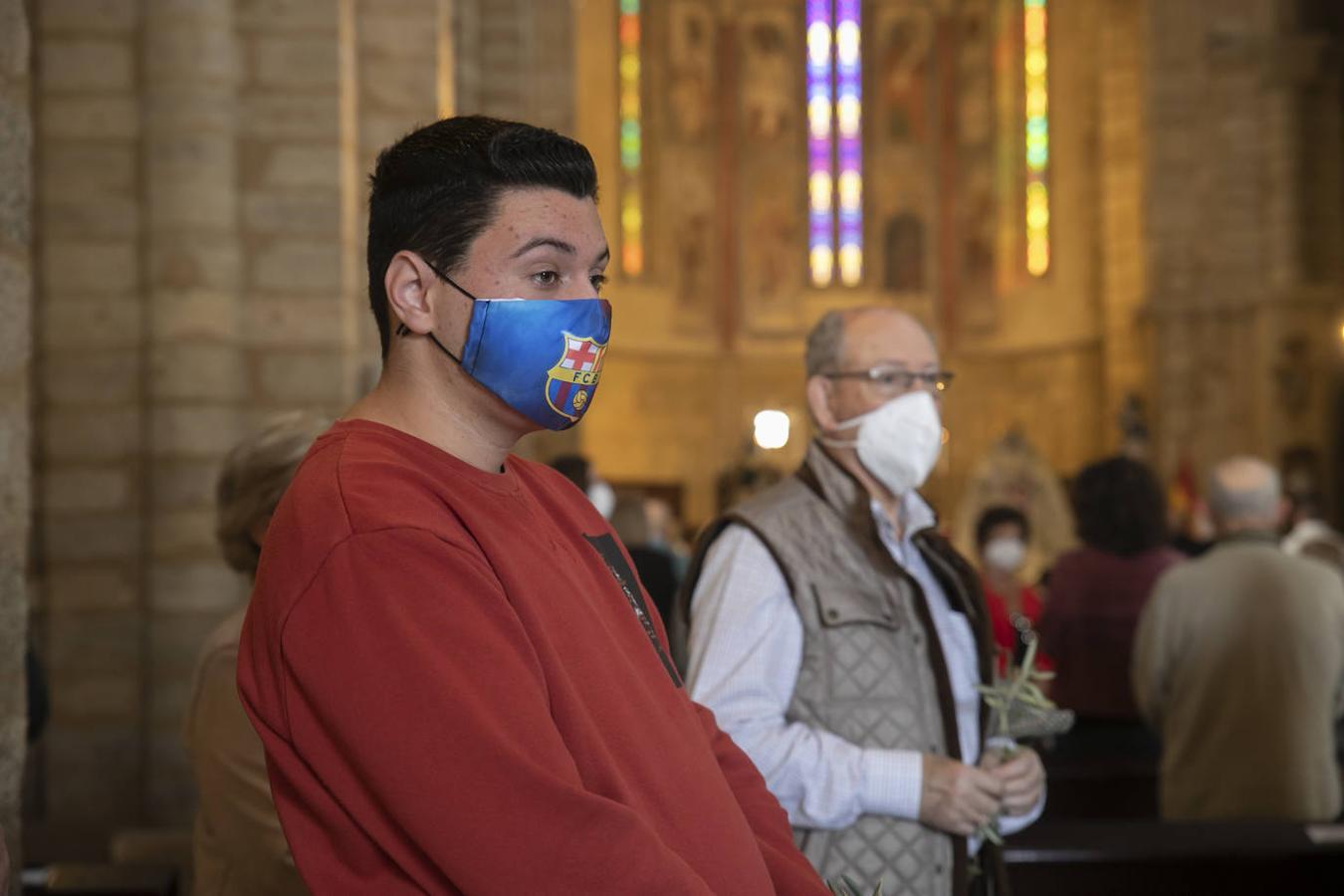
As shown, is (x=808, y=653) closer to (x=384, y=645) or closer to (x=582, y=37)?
(x=384, y=645)

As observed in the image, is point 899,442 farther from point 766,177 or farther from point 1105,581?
point 766,177

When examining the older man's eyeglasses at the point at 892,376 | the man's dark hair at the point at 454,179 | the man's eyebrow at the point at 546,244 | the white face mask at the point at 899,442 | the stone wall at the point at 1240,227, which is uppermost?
the stone wall at the point at 1240,227

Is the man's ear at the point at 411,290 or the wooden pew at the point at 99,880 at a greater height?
the man's ear at the point at 411,290

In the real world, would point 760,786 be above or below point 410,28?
below

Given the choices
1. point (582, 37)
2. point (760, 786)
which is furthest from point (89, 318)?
point (582, 37)

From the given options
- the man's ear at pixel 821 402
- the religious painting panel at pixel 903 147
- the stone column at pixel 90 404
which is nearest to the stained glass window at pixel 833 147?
the religious painting panel at pixel 903 147

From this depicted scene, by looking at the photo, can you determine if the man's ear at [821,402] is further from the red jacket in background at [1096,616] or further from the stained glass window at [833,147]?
the stained glass window at [833,147]

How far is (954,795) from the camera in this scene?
97.3 inches

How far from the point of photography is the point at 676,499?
19797 mm

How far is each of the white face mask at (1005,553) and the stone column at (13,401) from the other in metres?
4.16

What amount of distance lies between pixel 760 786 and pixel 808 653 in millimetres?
806

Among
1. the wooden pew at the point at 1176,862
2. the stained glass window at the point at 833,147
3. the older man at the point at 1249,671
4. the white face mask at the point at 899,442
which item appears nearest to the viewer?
the white face mask at the point at 899,442

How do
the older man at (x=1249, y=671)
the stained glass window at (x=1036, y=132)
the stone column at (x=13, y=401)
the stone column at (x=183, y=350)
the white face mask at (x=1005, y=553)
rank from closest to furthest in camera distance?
the stone column at (x=13, y=401)
the older man at (x=1249, y=671)
the stone column at (x=183, y=350)
the white face mask at (x=1005, y=553)
the stained glass window at (x=1036, y=132)

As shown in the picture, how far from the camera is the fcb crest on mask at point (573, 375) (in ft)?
5.06
